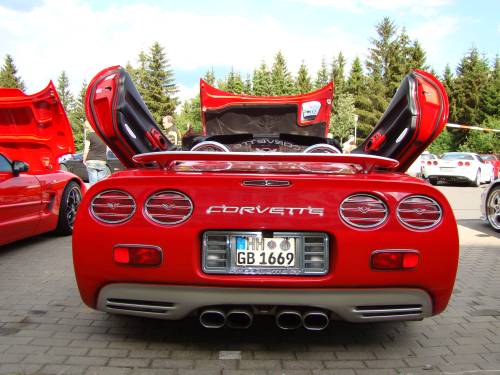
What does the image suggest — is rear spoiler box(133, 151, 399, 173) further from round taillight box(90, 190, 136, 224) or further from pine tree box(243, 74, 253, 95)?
pine tree box(243, 74, 253, 95)

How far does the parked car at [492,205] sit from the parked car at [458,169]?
10.5 m

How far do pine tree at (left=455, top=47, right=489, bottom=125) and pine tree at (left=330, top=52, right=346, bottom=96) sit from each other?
18.9 m

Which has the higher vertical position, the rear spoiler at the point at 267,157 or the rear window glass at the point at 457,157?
the rear spoiler at the point at 267,157

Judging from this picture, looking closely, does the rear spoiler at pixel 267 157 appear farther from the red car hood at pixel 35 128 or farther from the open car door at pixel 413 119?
the red car hood at pixel 35 128

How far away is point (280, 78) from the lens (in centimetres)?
7631

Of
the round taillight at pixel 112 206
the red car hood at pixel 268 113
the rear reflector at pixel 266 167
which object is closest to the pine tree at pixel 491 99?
the red car hood at pixel 268 113

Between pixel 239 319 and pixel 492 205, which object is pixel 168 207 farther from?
pixel 492 205

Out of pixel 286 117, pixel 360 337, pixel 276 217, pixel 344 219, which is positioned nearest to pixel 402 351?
pixel 360 337

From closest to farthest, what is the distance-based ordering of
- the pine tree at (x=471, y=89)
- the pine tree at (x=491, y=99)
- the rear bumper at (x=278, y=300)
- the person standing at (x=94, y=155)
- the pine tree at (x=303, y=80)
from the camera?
1. the rear bumper at (x=278, y=300)
2. the person standing at (x=94, y=155)
3. the pine tree at (x=491, y=99)
4. the pine tree at (x=471, y=89)
5. the pine tree at (x=303, y=80)

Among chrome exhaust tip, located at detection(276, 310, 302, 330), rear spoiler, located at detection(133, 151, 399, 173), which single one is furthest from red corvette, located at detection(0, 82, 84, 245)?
chrome exhaust tip, located at detection(276, 310, 302, 330)

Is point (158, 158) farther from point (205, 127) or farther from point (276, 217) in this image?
point (205, 127)

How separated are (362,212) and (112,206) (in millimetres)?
1298

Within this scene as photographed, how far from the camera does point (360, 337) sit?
3.05 metres

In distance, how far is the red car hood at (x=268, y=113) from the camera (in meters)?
6.09
